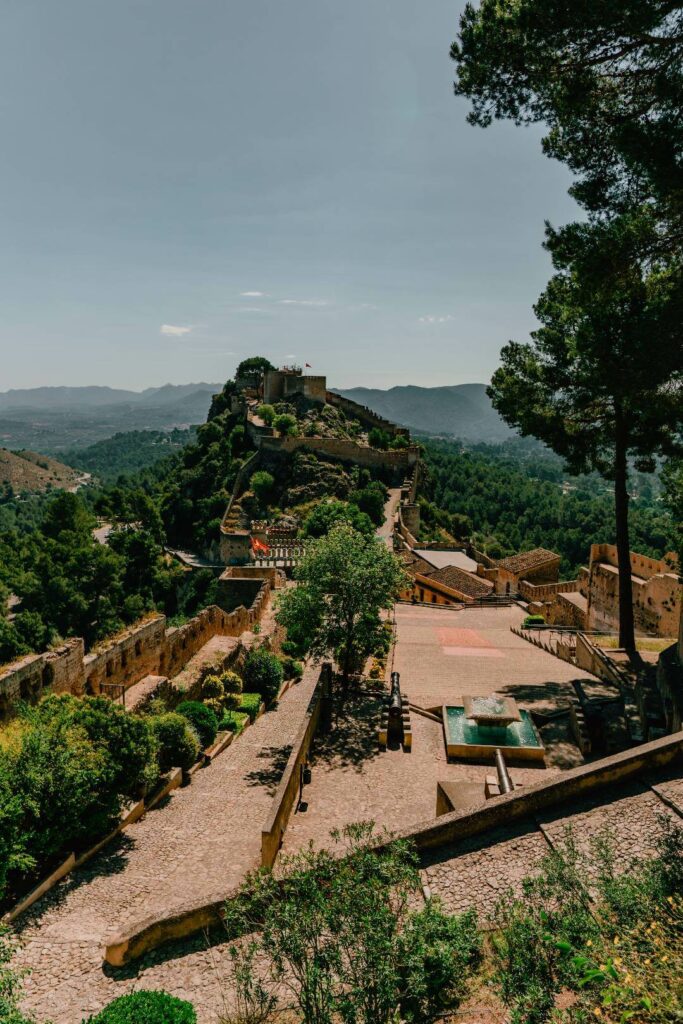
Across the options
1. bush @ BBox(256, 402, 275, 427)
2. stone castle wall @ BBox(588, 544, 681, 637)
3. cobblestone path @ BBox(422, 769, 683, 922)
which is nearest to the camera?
cobblestone path @ BBox(422, 769, 683, 922)

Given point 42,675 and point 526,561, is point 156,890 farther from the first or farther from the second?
point 526,561

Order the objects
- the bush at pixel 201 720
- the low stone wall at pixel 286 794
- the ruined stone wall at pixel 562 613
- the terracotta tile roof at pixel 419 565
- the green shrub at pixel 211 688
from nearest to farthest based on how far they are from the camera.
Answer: the low stone wall at pixel 286 794, the bush at pixel 201 720, the green shrub at pixel 211 688, the ruined stone wall at pixel 562 613, the terracotta tile roof at pixel 419 565

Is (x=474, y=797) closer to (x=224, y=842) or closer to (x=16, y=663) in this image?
(x=224, y=842)

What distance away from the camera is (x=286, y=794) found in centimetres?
1052

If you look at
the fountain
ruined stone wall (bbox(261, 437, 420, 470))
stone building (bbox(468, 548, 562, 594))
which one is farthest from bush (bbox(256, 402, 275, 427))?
the fountain

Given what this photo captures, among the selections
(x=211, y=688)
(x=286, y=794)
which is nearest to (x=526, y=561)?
(x=211, y=688)

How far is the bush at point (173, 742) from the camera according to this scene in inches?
520

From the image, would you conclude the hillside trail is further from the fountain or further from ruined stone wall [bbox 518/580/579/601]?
ruined stone wall [bbox 518/580/579/601]

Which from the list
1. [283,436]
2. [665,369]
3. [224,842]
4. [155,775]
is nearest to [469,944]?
[224,842]

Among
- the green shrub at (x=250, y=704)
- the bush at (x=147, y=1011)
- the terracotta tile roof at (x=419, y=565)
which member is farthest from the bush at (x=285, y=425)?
the bush at (x=147, y=1011)

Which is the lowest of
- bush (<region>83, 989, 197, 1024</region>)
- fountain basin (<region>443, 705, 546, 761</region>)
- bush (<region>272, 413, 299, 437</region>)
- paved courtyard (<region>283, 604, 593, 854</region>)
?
paved courtyard (<region>283, 604, 593, 854</region>)

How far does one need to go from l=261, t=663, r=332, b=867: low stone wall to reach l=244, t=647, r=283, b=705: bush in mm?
4954

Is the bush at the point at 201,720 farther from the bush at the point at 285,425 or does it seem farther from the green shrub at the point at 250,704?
the bush at the point at 285,425

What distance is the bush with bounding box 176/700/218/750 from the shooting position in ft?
49.8
